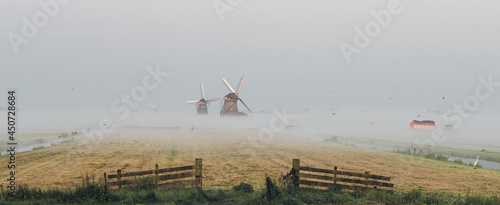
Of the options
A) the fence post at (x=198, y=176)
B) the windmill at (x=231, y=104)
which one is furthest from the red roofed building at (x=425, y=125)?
the fence post at (x=198, y=176)

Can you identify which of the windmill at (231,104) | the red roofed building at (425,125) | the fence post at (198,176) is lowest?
the fence post at (198,176)

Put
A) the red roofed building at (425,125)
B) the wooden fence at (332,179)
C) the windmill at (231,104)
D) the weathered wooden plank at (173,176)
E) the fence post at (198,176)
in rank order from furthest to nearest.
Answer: the windmill at (231,104)
the red roofed building at (425,125)
the fence post at (198,176)
the weathered wooden plank at (173,176)
the wooden fence at (332,179)

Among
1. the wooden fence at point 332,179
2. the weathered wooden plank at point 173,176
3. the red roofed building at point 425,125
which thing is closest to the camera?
the wooden fence at point 332,179

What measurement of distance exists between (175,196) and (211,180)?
25.0 feet

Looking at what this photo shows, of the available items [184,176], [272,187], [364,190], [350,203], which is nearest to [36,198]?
[184,176]

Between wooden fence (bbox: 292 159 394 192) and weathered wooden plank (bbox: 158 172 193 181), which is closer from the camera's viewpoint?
wooden fence (bbox: 292 159 394 192)

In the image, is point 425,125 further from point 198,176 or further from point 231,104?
point 198,176

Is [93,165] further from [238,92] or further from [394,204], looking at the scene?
[238,92]

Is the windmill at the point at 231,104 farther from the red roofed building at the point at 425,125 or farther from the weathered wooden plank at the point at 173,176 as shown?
the weathered wooden plank at the point at 173,176

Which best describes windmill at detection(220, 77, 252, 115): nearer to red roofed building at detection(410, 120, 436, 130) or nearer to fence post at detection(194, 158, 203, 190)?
red roofed building at detection(410, 120, 436, 130)

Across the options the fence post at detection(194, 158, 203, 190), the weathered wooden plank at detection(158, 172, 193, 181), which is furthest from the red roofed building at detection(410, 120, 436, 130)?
the weathered wooden plank at detection(158, 172, 193, 181)

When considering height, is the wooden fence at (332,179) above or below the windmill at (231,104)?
below

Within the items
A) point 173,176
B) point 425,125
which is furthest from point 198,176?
point 425,125

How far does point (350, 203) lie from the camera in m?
15.3
